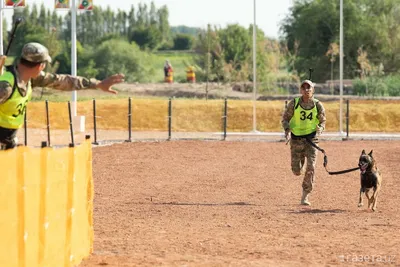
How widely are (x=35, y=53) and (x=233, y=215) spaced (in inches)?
267

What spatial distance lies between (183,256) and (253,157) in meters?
15.6

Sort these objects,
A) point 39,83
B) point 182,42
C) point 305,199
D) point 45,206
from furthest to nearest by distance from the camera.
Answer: point 182,42 → point 305,199 → point 39,83 → point 45,206

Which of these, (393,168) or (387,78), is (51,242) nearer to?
(393,168)

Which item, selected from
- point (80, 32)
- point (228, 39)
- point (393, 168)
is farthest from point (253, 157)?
point (80, 32)

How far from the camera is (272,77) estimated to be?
63312 millimetres

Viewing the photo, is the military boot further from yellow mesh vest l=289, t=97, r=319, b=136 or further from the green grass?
the green grass

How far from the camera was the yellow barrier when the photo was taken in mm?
8742

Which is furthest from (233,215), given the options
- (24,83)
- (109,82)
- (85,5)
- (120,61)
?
(120,61)

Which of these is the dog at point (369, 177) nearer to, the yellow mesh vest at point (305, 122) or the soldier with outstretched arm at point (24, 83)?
the yellow mesh vest at point (305, 122)

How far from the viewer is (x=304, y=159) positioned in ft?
56.1

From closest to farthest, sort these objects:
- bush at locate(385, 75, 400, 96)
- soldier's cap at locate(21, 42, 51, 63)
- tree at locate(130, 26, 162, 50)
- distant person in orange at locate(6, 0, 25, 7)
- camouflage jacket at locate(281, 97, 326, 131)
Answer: soldier's cap at locate(21, 42, 51, 63) < camouflage jacket at locate(281, 97, 326, 131) < distant person in orange at locate(6, 0, 25, 7) < bush at locate(385, 75, 400, 96) < tree at locate(130, 26, 162, 50)

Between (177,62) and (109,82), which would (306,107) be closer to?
(109,82)

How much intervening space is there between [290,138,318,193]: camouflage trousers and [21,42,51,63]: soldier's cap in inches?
316

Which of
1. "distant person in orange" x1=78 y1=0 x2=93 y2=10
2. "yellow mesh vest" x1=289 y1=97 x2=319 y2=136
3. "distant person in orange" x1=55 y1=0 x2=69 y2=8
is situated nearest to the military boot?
"yellow mesh vest" x1=289 y1=97 x2=319 y2=136
